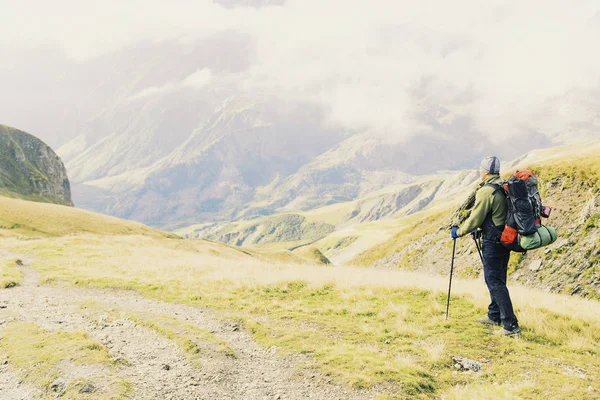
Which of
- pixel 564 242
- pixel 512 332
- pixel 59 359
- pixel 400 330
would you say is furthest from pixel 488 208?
pixel 564 242

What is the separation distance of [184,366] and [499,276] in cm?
972

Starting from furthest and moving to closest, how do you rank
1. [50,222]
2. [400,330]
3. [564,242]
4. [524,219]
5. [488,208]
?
[50,222] < [564,242] < [400,330] < [488,208] < [524,219]

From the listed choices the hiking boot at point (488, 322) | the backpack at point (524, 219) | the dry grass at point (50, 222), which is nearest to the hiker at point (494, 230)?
the backpack at point (524, 219)

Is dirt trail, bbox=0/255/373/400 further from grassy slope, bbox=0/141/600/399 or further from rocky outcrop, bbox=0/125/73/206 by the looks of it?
rocky outcrop, bbox=0/125/73/206

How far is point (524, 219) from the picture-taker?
11.2 m

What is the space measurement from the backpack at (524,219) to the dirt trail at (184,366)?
6314 mm

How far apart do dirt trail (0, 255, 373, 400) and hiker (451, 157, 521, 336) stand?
5892 millimetres

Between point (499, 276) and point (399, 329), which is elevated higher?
point (499, 276)

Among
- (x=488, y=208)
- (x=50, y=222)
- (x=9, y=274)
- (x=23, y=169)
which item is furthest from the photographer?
(x=23, y=169)

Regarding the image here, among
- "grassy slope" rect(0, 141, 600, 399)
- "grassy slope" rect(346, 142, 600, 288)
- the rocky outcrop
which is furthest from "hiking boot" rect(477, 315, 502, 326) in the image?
the rocky outcrop

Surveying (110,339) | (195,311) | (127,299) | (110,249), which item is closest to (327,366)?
(110,339)

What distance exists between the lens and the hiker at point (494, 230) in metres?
11.8

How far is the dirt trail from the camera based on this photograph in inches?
363

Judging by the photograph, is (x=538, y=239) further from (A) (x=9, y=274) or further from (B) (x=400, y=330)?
(A) (x=9, y=274)
